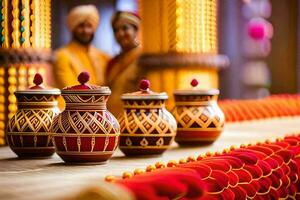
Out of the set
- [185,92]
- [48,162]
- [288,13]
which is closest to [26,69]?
[185,92]

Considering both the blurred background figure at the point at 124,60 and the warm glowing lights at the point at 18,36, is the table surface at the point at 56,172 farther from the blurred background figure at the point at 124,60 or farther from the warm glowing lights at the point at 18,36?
the blurred background figure at the point at 124,60

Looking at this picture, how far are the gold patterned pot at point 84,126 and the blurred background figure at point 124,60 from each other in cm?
306

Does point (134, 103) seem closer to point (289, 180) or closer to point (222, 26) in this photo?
point (289, 180)

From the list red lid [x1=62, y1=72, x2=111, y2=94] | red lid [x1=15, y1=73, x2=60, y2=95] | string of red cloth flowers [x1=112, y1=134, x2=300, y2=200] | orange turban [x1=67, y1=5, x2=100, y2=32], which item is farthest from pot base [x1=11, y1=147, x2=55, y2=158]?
orange turban [x1=67, y1=5, x2=100, y2=32]

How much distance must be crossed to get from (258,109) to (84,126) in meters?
2.87

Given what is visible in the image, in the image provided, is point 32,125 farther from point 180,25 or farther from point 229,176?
point 180,25

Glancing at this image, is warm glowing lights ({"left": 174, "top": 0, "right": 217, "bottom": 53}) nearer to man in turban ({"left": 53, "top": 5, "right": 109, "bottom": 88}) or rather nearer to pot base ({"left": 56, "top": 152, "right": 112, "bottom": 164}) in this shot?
man in turban ({"left": 53, "top": 5, "right": 109, "bottom": 88})

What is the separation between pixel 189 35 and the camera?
519cm

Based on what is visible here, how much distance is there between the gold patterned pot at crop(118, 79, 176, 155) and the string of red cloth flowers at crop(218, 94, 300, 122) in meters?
2.01

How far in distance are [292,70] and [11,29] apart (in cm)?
648

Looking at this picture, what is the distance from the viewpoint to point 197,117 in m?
3.09

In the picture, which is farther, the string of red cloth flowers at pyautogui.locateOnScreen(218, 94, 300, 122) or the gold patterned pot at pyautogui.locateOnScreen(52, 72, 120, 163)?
the string of red cloth flowers at pyautogui.locateOnScreen(218, 94, 300, 122)

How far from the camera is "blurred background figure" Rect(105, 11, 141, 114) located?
554cm

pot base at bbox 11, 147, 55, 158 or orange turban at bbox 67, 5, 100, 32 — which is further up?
orange turban at bbox 67, 5, 100, 32
